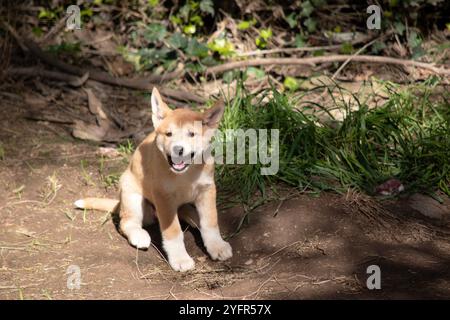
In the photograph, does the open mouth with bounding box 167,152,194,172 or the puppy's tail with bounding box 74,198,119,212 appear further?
the puppy's tail with bounding box 74,198,119,212

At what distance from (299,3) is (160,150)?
13.0 ft

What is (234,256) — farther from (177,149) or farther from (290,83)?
(290,83)

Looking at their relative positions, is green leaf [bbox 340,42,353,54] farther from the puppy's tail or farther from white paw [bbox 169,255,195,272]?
white paw [bbox 169,255,195,272]

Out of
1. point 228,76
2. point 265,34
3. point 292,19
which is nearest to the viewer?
point 228,76

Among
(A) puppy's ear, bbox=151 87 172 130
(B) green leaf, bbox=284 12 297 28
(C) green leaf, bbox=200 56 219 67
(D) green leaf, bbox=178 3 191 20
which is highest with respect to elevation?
(D) green leaf, bbox=178 3 191 20

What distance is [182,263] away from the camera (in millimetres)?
4227

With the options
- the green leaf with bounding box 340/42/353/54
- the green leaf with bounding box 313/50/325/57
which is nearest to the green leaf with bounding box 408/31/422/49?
the green leaf with bounding box 340/42/353/54

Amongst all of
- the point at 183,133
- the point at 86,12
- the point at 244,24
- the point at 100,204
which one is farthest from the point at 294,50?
the point at 183,133

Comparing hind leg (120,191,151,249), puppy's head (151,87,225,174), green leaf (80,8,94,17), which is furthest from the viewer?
green leaf (80,8,94,17)

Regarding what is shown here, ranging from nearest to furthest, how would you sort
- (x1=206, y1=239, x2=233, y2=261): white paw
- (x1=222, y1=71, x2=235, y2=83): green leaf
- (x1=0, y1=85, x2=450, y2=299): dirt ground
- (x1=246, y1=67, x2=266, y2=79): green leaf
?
(x1=0, y1=85, x2=450, y2=299): dirt ground, (x1=206, y1=239, x2=233, y2=261): white paw, (x1=222, y1=71, x2=235, y2=83): green leaf, (x1=246, y1=67, x2=266, y2=79): green leaf

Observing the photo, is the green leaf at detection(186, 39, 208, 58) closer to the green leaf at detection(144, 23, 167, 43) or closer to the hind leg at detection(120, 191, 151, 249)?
the green leaf at detection(144, 23, 167, 43)

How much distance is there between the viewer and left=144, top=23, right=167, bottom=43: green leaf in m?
7.41

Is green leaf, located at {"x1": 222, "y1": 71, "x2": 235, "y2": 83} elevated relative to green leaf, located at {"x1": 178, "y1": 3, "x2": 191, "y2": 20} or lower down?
lower down

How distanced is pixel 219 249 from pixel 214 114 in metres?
0.92
